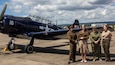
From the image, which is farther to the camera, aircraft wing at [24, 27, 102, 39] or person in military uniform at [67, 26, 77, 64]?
aircraft wing at [24, 27, 102, 39]

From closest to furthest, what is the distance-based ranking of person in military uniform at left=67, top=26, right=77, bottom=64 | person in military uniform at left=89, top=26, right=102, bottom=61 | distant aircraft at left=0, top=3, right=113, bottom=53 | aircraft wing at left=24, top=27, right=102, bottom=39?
person in military uniform at left=67, top=26, right=77, bottom=64 → person in military uniform at left=89, top=26, right=102, bottom=61 → distant aircraft at left=0, top=3, right=113, bottom=53 → aircraft wing at left=24, top=27, right=102, bottom=39

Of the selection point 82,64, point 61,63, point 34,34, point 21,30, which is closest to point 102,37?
point 82,64

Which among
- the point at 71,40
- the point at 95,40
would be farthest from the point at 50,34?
the point at 95,40

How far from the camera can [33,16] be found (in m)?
15.0

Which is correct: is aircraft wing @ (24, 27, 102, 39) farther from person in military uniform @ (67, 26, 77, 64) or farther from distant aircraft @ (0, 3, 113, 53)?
person in military uniform @ (67, 26, 77, 64)

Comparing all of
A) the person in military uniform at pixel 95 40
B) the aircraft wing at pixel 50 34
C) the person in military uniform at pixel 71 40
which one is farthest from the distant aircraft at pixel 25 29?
the person in military uniform at pixel 71 40

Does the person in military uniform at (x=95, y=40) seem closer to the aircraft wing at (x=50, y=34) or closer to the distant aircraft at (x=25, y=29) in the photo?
the distant aircraft at (x=25, y=29)

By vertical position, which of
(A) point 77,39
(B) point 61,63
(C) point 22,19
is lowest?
(B) point 61,63

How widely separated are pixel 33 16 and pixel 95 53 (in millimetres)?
6725

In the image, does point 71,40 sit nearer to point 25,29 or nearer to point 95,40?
point 95,40

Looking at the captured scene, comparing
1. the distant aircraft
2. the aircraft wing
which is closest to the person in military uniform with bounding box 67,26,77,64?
the distant aircraft

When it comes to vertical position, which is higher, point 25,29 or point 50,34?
point 25,29

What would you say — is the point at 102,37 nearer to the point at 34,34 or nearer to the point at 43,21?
the point at 34,34

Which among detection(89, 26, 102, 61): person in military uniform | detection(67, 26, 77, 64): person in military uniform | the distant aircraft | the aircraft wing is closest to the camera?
detection(67, 26, 77, 64): person in military uniform
